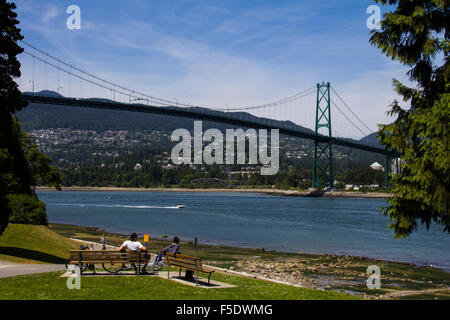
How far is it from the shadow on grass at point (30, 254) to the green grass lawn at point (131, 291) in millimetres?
3812

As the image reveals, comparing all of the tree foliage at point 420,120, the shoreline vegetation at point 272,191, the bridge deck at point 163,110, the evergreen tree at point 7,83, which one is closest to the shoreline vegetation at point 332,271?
the tree foliage at point 420,120

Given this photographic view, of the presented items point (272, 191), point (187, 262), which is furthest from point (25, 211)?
point (272, 191)

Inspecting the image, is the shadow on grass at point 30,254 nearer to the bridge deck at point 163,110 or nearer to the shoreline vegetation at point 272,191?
the bridge deck at point 163,110

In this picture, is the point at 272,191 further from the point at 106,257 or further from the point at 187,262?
the point at 187,262

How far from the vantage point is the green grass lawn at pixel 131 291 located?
7496 mm

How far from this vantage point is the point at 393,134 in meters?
10.4

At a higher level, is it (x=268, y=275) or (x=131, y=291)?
(x=131, y=291)

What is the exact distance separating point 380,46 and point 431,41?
115 centimetres

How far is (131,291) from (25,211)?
12.3m

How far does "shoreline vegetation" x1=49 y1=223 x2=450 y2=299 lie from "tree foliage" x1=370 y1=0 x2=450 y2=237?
312 centimetres

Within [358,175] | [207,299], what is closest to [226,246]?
[207,299]

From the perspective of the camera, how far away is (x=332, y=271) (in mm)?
17344

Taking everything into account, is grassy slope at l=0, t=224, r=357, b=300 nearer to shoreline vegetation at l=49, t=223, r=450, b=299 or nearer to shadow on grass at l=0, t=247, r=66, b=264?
shadow on grass at l=0, t=247, r=66, b=264
